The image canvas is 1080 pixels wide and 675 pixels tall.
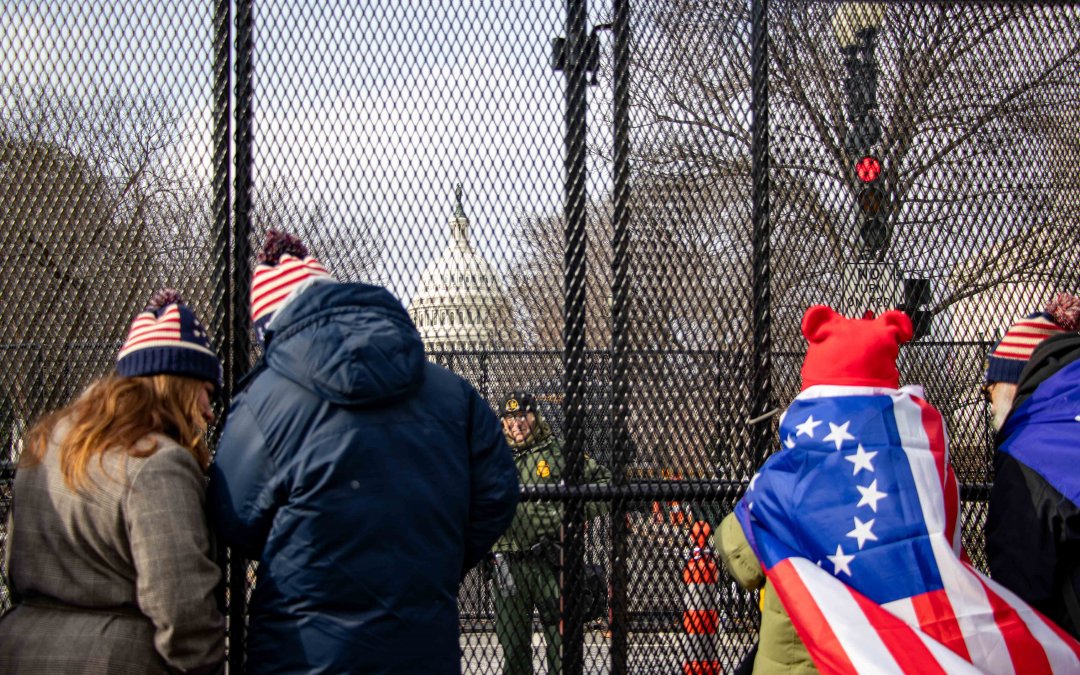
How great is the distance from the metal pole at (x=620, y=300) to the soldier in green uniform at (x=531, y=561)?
200 millimetres

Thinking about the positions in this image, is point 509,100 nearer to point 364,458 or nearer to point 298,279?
point 298,279

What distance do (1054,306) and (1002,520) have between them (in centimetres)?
101

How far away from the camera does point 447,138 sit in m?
3.56

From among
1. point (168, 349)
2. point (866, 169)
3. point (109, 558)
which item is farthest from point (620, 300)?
point (109, 558)

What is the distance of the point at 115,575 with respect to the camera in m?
2.46

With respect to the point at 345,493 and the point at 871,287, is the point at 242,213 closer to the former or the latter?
the point at 345,493

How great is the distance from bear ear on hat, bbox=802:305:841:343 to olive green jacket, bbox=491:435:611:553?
97 centimetres

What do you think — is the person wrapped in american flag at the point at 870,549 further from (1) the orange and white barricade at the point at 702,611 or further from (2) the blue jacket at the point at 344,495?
(2) the blue jacket at the point at 344,495

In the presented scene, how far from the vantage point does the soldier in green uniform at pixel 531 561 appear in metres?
3.69

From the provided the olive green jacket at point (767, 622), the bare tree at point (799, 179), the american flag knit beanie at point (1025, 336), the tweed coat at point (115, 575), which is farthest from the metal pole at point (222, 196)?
the american flag knit beanie at point (1025, 336)

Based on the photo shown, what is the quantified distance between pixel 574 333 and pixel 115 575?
67.9 inches

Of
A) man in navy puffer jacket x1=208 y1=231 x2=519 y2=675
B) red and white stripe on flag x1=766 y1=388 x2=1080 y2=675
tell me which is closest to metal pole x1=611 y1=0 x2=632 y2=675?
red and white stripe on flag x1=766 y1=388 x2=1080 y2=675

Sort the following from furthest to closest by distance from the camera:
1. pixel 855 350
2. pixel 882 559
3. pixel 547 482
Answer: pixel 547 482 → pixel 855 350 → pixel 882 559

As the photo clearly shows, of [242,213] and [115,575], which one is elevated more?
[242,213]
